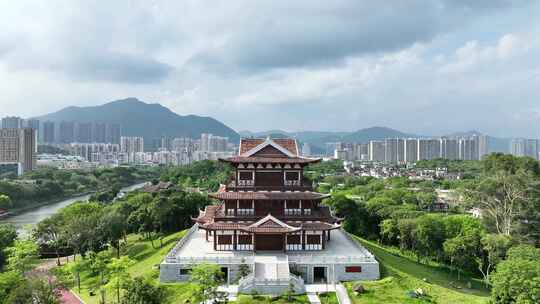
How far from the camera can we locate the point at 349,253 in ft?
107

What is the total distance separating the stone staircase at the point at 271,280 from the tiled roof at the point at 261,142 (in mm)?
9219

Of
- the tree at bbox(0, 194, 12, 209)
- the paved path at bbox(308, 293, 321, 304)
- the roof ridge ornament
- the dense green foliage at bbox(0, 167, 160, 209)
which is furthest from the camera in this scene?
the dense green foliage at bbox(0, 167, 160, 209)

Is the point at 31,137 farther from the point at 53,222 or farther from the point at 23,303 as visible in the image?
the point at 23,303

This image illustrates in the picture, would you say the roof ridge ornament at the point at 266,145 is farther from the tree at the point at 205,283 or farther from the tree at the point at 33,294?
the tree at the point at 33,294

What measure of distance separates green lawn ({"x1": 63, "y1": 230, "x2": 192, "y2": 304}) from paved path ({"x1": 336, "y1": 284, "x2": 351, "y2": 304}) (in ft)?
29.8

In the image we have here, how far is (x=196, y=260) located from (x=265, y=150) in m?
9.88

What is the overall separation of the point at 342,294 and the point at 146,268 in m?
15.2

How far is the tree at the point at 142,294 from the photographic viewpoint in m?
21.1

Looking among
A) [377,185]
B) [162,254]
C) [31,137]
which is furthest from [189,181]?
[162,254]

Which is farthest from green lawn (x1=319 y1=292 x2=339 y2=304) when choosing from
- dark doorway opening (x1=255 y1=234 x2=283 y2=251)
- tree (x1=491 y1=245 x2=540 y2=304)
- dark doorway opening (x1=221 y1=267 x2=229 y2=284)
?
tree (x1=491 y1=245 x2=540 y2=304)

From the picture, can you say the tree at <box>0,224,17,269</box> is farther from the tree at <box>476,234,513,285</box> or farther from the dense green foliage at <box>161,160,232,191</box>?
the dense green foliage at <box>161,160,232,191</box>

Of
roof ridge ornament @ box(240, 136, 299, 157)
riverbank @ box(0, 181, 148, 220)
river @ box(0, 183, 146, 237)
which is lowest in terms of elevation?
river @ box(0, 183, 146, 237)

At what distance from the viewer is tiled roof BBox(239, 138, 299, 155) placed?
3479 centimetres

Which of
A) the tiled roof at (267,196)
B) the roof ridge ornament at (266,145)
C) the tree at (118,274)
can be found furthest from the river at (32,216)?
the roof ridge ornament at (266,145)
